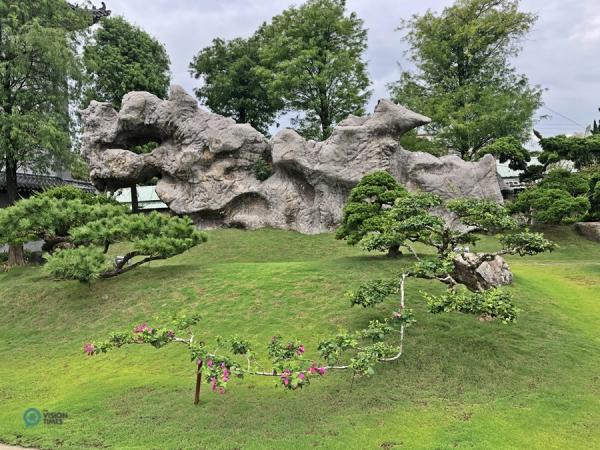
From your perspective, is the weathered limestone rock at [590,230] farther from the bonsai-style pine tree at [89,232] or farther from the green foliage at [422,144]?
the bonsai-style pine tree at [89,232]

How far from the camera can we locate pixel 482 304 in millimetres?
6656

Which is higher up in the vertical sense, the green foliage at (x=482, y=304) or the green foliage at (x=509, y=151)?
the green foliage at (x=509, y=151)

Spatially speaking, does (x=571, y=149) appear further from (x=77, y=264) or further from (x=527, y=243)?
(x=77, y=264)

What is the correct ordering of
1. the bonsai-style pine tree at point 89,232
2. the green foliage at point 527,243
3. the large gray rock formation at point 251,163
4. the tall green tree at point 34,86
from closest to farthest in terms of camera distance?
the green foliage at point 527,243, the bonsai-style pine tree at point 89,232, the tall green tree at point 34,86, the large gray rock formation at point 251,163

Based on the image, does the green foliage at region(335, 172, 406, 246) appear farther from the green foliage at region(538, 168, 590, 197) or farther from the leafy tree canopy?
the green foliage at region(538, 168, 590, 197)

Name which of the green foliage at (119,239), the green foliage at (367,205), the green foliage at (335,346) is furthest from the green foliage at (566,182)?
the green foliage at (335,346)

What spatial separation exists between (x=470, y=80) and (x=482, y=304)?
80.0 ft

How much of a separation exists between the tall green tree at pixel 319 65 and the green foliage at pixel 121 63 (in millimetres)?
7552

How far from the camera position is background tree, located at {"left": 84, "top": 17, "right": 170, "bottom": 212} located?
2767 centimetres

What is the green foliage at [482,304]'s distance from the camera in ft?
21.6

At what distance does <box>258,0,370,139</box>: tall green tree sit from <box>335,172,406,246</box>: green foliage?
13452 mm

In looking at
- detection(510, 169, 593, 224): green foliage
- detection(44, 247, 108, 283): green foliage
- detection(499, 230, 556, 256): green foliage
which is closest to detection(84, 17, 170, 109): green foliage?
detection(44, 247, 108, 283): green foliage

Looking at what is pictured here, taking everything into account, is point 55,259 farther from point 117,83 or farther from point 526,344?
point 117,83

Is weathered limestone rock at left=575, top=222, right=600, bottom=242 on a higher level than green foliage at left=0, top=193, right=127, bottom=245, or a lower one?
lower
